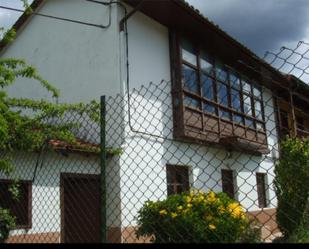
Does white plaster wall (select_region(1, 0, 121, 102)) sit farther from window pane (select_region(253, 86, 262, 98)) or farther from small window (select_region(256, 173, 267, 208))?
small window (select_region(256, 173, 267, 208))

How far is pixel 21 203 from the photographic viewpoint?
808 cm

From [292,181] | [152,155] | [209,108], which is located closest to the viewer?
[152,155]

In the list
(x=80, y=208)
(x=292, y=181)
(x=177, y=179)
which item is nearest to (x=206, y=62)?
(x=177, y=179)

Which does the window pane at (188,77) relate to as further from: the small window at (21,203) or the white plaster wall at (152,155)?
the small window at (21,203)

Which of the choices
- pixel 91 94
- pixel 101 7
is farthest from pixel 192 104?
pixel 101 7

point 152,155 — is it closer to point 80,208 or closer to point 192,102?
point 192,102

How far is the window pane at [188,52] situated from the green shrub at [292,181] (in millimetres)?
3611

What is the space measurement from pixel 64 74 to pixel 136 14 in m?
2.63

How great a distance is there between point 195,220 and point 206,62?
24.4 ft

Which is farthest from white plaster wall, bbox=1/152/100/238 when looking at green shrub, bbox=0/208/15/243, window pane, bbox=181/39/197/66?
window pane, bbox=181/39/197/66

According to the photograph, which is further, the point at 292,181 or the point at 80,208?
the point at 292,181

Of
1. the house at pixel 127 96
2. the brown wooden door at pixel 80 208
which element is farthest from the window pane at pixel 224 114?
the brown wooden door at pixel 80 208

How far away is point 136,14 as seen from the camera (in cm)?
1098

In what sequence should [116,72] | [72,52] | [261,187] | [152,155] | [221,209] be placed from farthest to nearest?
[261,187] < [72,52] < [152,155] < [116,72] < [221,209]
